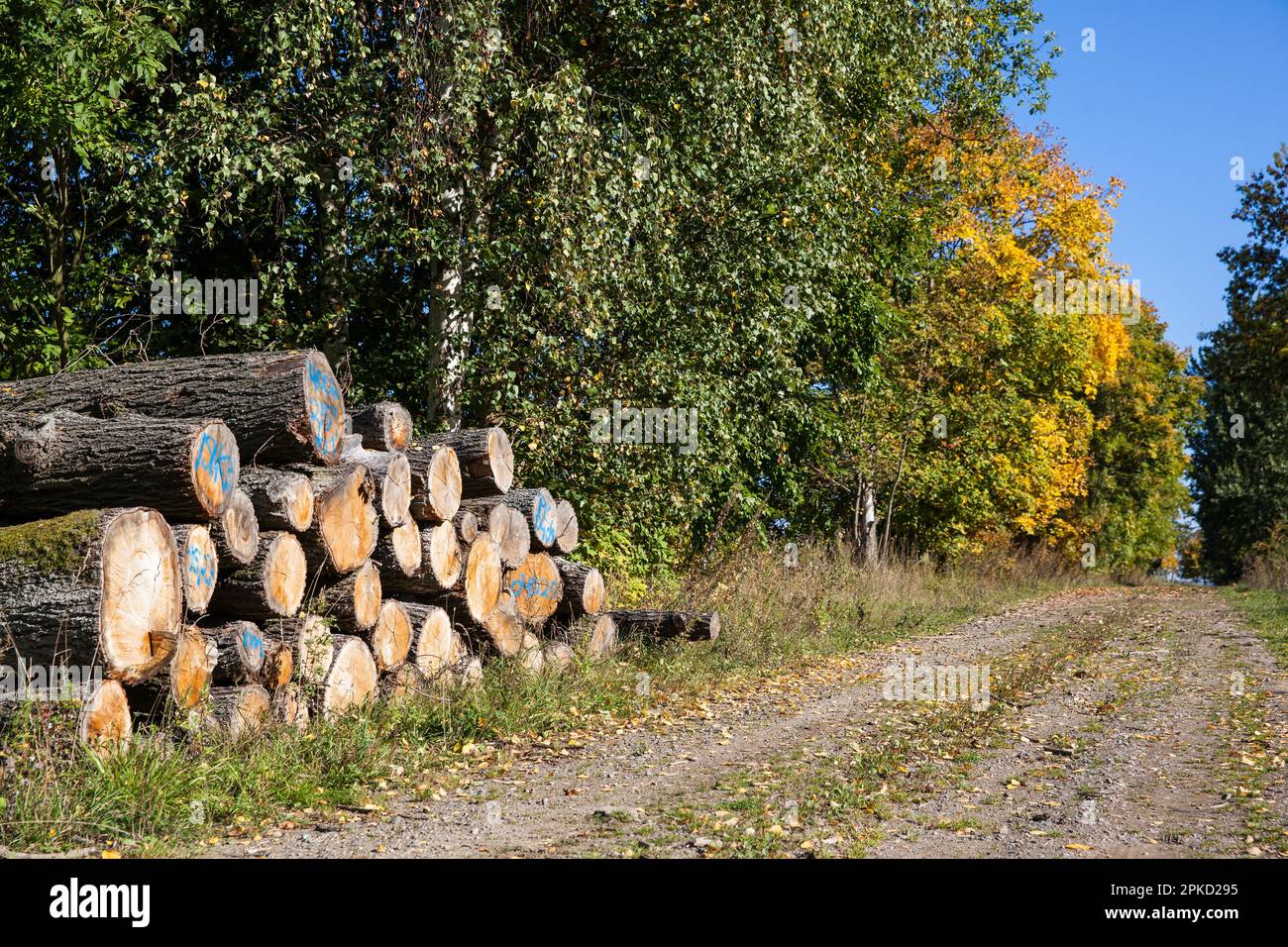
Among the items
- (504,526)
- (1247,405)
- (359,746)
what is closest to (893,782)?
(359,746)

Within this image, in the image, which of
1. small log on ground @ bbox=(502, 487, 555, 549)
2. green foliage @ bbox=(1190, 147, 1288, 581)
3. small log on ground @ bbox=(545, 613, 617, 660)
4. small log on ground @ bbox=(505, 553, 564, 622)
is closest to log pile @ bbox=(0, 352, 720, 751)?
small log on ground @ bbox=(505, 553, 564, 622)

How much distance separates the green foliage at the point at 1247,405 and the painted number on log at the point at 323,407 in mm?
25585

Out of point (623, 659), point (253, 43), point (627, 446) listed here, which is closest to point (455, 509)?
point (623, 659)

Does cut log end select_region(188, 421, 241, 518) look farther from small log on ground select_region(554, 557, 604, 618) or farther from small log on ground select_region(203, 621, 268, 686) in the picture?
small log on ground select_region(554, 557, 604, 618)

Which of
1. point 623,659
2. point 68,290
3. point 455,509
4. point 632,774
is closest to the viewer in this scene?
point 632,774

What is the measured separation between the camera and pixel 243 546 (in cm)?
645

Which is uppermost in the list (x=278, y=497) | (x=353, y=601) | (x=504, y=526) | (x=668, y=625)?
(x=278, y=497)

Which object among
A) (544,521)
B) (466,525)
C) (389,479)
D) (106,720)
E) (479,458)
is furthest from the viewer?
(544,521)

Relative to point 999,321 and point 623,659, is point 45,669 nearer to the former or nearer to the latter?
point 623,659

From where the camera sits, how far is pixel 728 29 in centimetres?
1208

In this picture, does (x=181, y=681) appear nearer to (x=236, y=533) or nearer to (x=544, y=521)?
(x=236, y=533)

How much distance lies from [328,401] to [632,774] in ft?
10.4

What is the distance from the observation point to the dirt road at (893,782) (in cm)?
518

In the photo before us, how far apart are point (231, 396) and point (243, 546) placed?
3.54 ft
